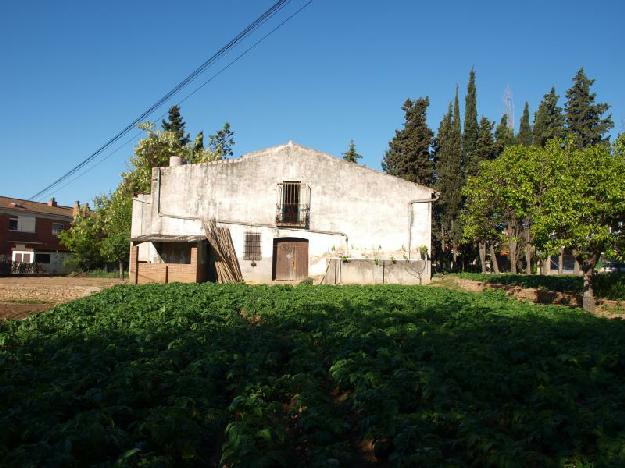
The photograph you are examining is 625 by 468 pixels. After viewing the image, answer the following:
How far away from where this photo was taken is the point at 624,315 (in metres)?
16.2

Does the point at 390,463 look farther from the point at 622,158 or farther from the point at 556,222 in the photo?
the point at 622,158

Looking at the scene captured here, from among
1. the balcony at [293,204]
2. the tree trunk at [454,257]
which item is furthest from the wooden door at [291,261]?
the tree trunk at [454,257]

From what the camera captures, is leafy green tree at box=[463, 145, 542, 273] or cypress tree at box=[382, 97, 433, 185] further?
cypress tree at box=[382, 97, 433, 185]

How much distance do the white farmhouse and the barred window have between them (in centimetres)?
5

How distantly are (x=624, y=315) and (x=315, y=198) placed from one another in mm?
16144

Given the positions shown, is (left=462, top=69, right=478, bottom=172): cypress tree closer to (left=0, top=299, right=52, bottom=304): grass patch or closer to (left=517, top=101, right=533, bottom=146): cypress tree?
(left=517, top=101, right=533, bottom=146): cypress tree

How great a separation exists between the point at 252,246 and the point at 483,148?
80.6 ft

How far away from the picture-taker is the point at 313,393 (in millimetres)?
6438

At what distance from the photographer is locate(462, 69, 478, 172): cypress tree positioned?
4422 centimetres

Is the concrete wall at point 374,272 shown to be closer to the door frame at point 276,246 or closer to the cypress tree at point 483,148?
the door frame at point 276,246

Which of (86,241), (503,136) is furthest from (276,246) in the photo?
(503,136)

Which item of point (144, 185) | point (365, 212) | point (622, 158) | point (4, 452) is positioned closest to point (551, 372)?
point (4, 452)

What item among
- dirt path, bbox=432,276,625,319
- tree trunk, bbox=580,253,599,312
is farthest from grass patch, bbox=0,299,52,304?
tree trunk, bbox=580,253,599,312

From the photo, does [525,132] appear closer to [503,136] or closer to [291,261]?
[503,136]
